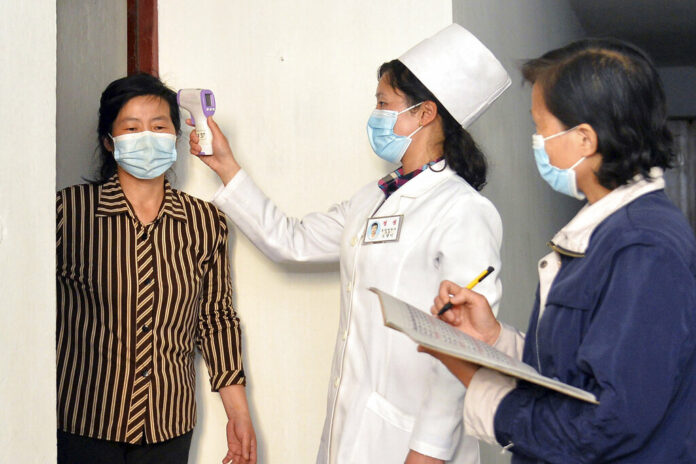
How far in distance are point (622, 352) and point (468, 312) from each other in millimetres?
354

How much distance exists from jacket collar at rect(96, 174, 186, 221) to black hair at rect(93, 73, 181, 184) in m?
0.05

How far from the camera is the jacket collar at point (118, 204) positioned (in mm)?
2150

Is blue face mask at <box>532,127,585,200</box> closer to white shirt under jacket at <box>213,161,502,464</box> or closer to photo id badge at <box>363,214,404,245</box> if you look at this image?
white shirt under jacket at <box>213,161,502,464</box>

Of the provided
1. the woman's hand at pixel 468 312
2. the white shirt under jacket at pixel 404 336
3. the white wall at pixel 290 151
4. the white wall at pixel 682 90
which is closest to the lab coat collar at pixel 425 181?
the white shirt under jacket at pixel 404 336

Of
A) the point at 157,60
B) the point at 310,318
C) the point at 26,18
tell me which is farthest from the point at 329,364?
the point at 26,18

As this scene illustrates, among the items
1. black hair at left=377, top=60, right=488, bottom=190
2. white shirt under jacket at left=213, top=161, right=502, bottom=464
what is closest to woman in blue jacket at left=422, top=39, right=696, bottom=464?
white shirt under jacket at left=213, top=161, right=502, bottom=464

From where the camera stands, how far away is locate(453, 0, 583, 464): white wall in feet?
9.17

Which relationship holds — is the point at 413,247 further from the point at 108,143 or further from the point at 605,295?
the point at 108,143

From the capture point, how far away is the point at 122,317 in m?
2.09

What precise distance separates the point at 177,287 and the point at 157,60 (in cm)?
82

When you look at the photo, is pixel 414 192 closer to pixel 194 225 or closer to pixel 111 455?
pixel 194 225

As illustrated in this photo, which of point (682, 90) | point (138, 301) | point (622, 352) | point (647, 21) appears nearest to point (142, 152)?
point (138, 301)

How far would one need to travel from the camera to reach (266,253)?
91.7 inches

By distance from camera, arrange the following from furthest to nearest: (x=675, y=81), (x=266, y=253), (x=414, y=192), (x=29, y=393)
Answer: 1. (x=675, y=81)
2. (x=266, y=253)
3. (x=414, y=192)
4. (x=29, y=393)
